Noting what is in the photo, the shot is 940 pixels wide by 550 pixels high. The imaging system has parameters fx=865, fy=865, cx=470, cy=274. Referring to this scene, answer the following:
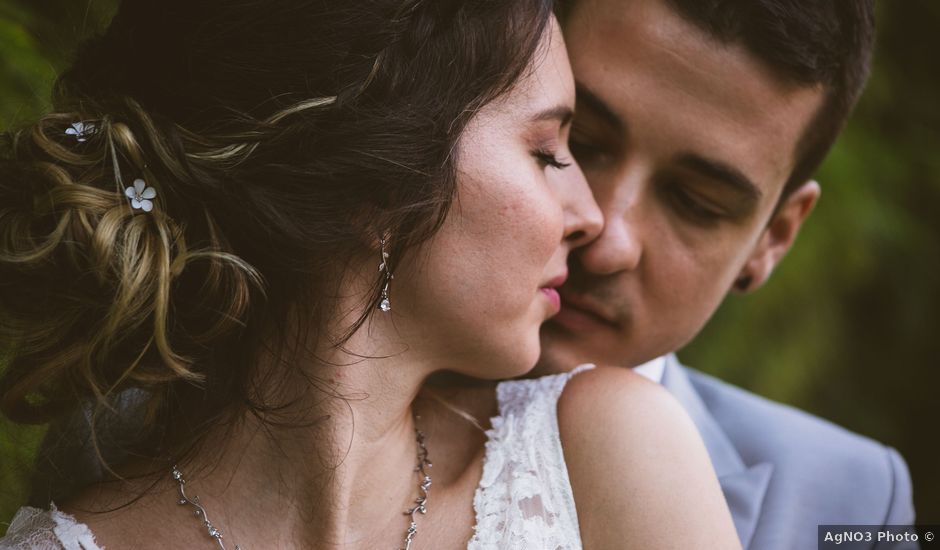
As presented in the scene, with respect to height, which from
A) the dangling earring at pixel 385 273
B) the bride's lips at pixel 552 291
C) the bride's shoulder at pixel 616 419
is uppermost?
the dangling earring at pixel 385 273

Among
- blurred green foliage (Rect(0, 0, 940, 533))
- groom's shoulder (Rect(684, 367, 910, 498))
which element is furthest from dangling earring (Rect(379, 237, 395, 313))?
blurred green foliage (Rect(0, 0, 940, 533))

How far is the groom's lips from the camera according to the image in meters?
2.45

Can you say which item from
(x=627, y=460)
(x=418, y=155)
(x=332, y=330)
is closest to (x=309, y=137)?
(x=418, y=155)

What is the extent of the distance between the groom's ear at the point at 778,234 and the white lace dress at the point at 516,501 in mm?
1125

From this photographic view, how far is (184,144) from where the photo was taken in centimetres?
173

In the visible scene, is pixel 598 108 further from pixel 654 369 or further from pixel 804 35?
pixel 654 369

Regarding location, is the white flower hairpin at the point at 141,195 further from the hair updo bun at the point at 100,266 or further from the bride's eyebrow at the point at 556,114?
the bride's eyebrow at the point at 556,114

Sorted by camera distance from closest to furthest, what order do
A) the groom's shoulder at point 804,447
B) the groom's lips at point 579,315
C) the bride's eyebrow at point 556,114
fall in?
the bride's eyebrow at point 556,114
the groom's lips at point 579,315
the groom's shoulder at point 804,447

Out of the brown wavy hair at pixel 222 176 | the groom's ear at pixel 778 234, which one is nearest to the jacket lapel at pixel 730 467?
the groom's ear at pixel 778 234

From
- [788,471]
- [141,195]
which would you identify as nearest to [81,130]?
[141,195]

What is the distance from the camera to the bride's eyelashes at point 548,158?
1.95 meters

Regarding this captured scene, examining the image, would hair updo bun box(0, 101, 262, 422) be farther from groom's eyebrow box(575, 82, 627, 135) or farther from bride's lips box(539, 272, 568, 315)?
groom's eyebrow box(575, 82, 627, 135)

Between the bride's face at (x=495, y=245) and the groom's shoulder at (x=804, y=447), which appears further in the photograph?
the groom's shoulder at (x=804, y=447)

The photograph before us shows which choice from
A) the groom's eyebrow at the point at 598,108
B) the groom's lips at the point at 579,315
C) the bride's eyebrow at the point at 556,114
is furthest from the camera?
the groom's lips at the point at 579,315
